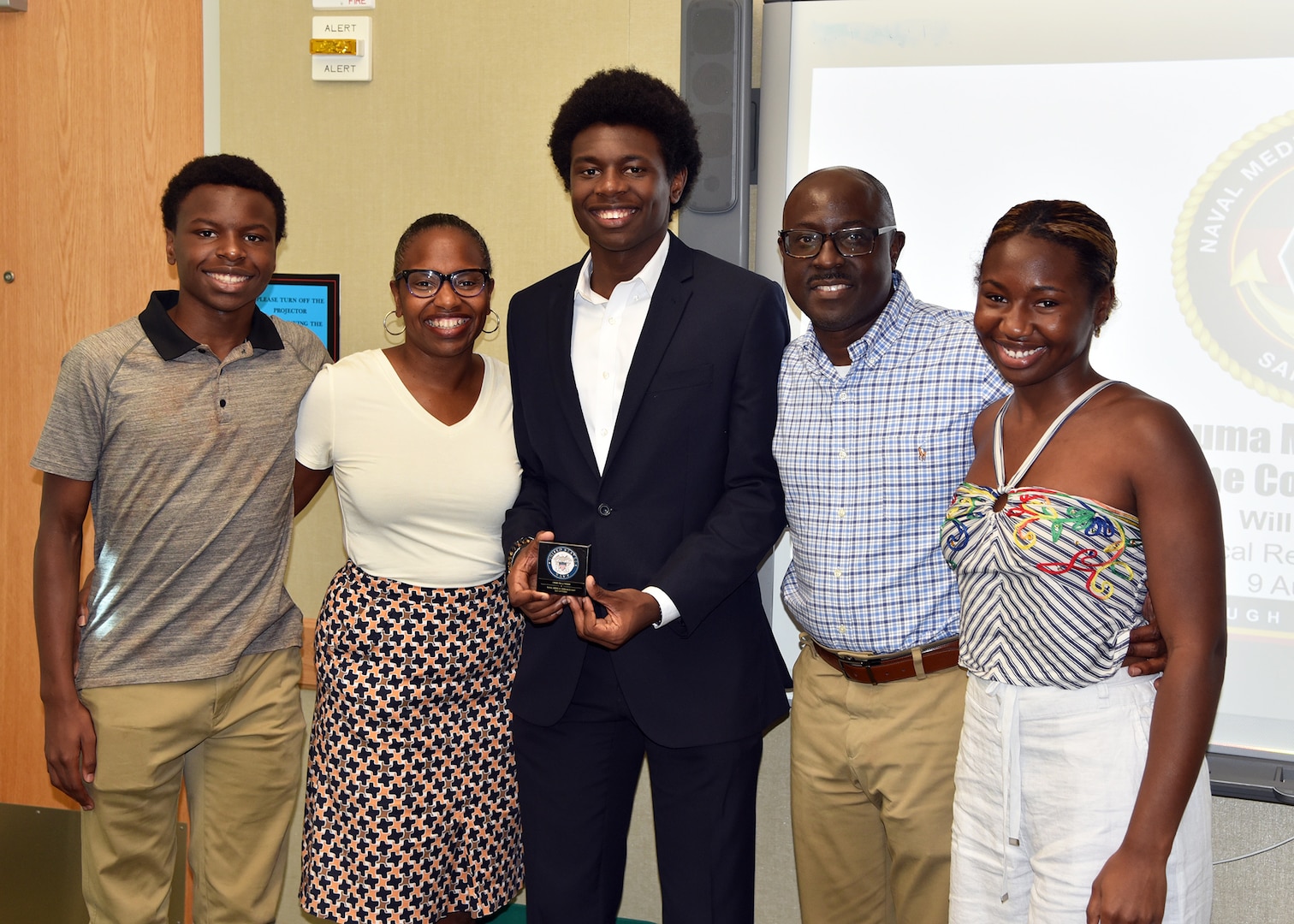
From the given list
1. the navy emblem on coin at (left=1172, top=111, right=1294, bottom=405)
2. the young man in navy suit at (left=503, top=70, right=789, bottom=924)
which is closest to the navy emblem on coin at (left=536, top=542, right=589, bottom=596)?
the young man in navy suit at (left=503, top=70, right=789, bottom=924)

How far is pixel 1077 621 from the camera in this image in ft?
5.00

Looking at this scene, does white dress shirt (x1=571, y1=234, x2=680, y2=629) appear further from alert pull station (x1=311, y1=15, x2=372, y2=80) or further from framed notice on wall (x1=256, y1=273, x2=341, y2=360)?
alert pull station (x1=311, y1=15, x2=372, y2=80)

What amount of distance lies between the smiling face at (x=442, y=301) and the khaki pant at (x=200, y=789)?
760 mm

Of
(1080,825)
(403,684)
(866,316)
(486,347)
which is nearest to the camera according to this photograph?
(1080,825)

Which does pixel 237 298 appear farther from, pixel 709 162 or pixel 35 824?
pixel 35 824

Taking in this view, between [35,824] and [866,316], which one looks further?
[35,824]

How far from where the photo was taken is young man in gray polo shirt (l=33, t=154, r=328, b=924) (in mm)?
2041

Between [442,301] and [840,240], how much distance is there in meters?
0.80

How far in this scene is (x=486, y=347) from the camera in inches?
115

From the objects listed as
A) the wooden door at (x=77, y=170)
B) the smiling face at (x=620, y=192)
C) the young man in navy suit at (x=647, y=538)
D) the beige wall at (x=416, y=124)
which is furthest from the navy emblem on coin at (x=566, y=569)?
the wooden door at (x=77, y=170)

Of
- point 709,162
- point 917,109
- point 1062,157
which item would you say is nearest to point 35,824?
point 709,162

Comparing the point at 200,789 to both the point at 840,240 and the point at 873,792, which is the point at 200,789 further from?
the point at 840,240

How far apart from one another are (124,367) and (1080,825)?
6.14ft

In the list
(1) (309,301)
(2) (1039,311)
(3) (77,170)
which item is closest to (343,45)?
(1) (309,301)
